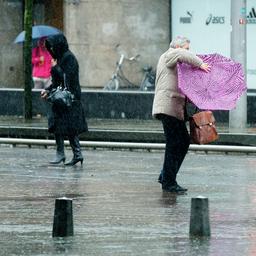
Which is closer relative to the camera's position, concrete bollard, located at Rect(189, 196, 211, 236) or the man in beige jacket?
concrete bollard, located at Rect(189, 196, 211, 236)

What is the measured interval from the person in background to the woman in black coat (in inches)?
543

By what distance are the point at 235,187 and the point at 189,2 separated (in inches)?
751

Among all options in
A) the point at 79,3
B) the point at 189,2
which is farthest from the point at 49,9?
the point at 189,2

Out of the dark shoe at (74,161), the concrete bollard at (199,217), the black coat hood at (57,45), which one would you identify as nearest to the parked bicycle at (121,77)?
the dark shoe at (74,161)

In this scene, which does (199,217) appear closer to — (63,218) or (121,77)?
(63,218)

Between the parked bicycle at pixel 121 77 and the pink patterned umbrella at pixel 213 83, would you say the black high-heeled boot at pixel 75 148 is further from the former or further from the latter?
the parked bicycle at pixel 121 77

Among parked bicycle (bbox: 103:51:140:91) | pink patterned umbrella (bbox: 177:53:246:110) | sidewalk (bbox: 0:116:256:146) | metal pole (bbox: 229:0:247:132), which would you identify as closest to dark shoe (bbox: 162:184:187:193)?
pink patterned umbrella (bbox: 177:53:246:110)

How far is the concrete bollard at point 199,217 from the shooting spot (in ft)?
33.4

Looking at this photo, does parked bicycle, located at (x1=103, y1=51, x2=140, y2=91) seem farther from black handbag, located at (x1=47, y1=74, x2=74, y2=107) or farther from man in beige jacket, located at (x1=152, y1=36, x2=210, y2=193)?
man in beige jacket, located at (x1=152, y1=36, x2=210, y2=193)

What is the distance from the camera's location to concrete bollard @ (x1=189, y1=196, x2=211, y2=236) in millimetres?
10195

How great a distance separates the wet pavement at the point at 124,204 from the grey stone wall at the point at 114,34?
1410 cm

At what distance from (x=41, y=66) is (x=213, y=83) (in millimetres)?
17814

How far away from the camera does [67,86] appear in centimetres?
1694

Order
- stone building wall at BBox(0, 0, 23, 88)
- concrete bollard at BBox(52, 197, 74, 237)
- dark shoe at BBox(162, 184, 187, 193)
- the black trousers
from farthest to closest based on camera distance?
1. stone building wall at BBox(0, 0, 23, 88)
2. dark shoe at BBox(162, 184, 187, 193)
3. the black trousers
4. concrete bollard at BBox(52, 197, 74, 237)
